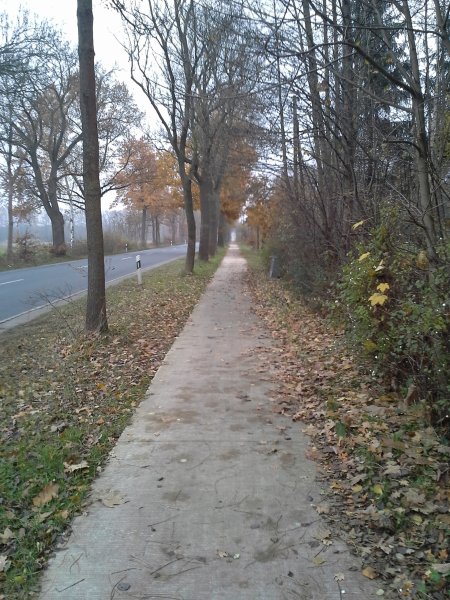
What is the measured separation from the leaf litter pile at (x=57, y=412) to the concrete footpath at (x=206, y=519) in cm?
19

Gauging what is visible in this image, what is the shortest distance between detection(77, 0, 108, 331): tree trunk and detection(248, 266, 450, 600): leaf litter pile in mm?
3786

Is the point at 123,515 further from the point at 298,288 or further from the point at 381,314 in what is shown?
the point at 298,288

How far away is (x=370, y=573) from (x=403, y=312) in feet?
8.02

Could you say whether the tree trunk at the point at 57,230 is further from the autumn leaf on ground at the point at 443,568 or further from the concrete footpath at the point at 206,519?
the autumn leaf on ground at the point at 443,568

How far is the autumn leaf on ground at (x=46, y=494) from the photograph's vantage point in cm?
395

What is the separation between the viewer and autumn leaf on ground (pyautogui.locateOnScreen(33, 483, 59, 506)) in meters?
3.95

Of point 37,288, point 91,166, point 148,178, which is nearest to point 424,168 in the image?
point 91,166

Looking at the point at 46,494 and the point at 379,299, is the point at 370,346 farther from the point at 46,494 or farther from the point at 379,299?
the point at 46,494

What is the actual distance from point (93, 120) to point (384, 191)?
16.4 ft

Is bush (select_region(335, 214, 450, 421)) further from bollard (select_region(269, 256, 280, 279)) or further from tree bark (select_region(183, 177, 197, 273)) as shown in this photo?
tree bark (select_region(183, 177, 197, 273))

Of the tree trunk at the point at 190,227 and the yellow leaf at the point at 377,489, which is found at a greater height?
the tree trunk at the point at 190,227

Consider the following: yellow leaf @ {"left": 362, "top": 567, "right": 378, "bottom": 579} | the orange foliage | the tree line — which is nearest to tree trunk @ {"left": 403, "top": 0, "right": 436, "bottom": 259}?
the tree line

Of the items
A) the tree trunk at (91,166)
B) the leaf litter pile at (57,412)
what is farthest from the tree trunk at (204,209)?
→ the tree trunk at (91,166)

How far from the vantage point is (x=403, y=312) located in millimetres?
4844
